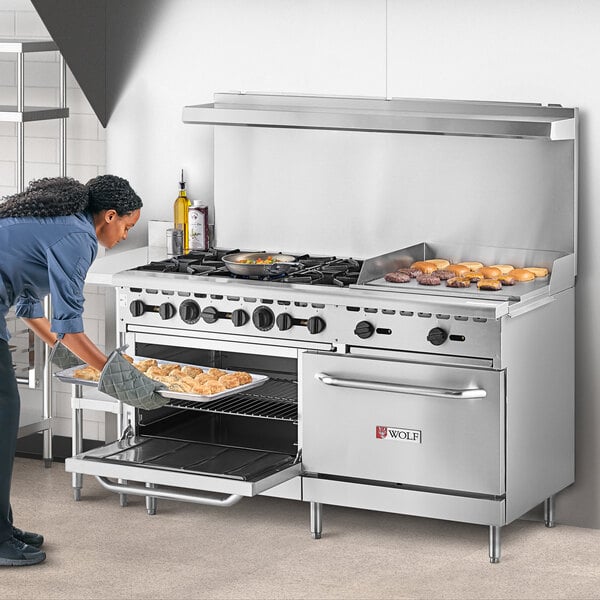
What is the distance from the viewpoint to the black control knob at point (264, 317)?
5.30 metres

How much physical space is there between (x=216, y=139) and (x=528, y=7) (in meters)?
1.47

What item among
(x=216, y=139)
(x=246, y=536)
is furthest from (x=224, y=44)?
(x=246, y=536)

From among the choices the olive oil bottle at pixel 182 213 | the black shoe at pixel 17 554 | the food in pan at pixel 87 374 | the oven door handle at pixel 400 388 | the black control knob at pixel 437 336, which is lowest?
the black shoe at pixel 17 554

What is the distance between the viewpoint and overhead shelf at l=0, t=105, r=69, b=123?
5941mm

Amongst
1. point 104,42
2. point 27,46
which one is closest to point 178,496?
point 27,46

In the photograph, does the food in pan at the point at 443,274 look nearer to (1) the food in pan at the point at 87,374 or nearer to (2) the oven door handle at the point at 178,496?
(2) the oven door handle at the point at 178,496

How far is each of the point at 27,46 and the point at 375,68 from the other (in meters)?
1.47

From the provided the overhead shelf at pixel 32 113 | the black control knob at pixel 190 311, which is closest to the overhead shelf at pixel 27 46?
the overhead shelf at pixel 32 113

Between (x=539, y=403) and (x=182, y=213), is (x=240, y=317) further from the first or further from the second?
(x=539, y=403)

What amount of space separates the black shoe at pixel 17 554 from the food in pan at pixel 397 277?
1.64 meters

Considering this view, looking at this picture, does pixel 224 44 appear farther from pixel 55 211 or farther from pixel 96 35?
pixel 55 211

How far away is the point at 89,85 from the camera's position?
617cm

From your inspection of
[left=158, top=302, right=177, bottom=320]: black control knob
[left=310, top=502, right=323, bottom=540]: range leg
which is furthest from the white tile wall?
[left=310, top=502, right=323, bottom=540]: range leg

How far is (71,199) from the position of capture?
4785mm
